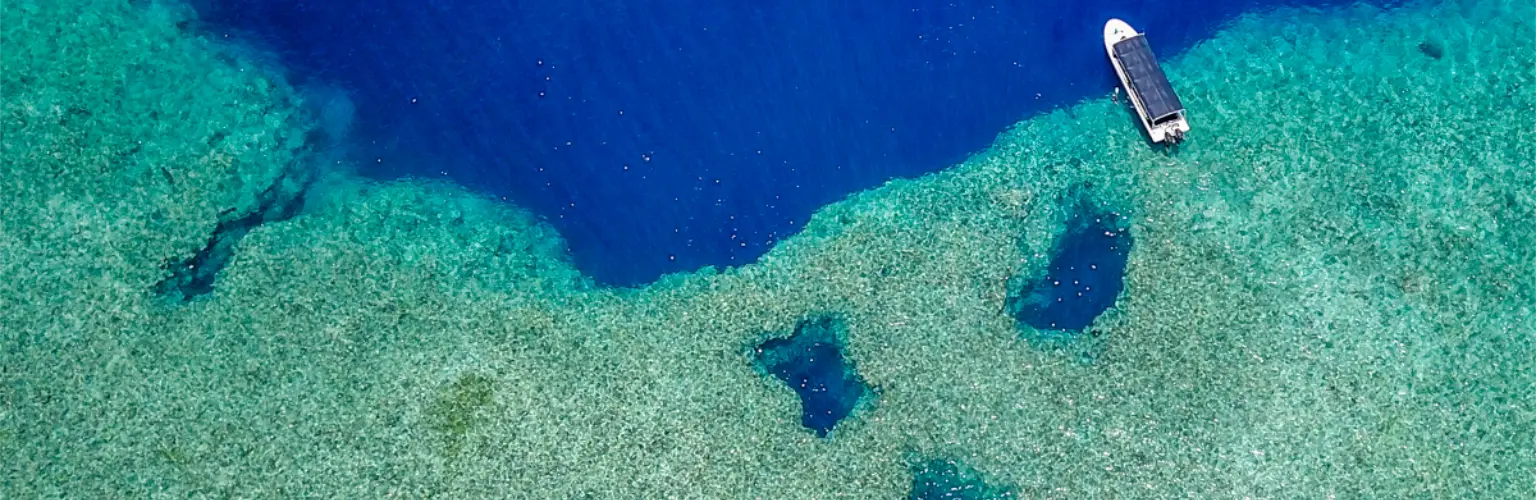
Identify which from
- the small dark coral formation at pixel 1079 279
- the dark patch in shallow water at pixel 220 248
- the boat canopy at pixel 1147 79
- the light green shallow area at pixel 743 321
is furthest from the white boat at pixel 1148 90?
the dark patch in shallow water at pixel 220 248

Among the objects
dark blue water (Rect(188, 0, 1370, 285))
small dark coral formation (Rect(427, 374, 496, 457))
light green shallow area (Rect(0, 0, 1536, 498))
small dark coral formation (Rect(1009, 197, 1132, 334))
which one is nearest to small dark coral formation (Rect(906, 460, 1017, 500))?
light green shallow area (Rect(0, 0, 1536, 498))

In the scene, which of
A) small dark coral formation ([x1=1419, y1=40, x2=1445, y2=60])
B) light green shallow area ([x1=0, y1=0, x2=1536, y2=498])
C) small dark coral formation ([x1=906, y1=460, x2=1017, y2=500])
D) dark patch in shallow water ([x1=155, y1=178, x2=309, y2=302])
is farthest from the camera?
small dark coral formation ([x1=1419, y1=40, x2=1445, y2=60])

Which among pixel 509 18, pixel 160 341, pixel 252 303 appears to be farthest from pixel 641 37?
pixel 160 341

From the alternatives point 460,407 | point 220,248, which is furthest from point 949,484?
point 220,248

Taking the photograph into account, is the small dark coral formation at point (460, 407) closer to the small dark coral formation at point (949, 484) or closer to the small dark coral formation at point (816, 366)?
the small dark coral formation at point (816, 366)

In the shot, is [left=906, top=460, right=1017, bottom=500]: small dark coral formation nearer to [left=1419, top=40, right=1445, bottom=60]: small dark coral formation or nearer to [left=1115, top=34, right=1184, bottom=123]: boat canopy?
[left=1115, top=34, right=1184, bottom=123]: boat canopy

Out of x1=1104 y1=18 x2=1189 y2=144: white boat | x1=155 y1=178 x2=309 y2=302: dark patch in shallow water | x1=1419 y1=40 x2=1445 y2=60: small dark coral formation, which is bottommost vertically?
x1=155 y1=178 x2=309 y2=302: dark patch in shallow water

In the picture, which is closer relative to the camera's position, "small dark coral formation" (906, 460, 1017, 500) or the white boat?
"small dark coral formation" (906, 460, 1017, 500)
